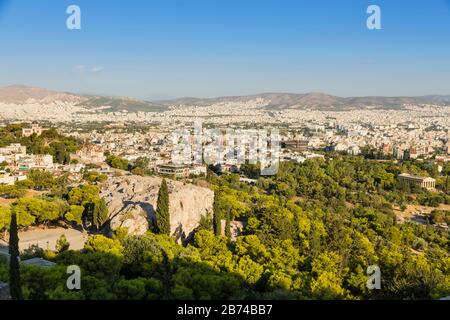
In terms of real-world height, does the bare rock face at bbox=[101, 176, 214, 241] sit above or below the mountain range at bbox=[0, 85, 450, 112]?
below

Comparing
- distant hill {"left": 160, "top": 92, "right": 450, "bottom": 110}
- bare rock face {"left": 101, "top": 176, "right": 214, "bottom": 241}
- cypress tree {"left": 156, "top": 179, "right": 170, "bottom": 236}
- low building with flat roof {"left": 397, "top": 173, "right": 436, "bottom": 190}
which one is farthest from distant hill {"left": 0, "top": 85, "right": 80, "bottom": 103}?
cypress tree {"left": 156, "top": 179, "right": 170, "bottom": 236}

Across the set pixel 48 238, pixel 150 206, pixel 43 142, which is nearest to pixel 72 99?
pixel 43 142

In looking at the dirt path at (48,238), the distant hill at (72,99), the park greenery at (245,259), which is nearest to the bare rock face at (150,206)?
the park greenery at (245,259)

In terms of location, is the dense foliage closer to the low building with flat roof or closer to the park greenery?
the park greenery

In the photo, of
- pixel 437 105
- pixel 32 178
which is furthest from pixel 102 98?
pixel 32 178

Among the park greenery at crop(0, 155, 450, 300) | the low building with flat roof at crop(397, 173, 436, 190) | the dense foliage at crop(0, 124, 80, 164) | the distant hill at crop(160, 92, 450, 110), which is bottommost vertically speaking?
the low building with flat roof at crop(397, 173, 436, 190)

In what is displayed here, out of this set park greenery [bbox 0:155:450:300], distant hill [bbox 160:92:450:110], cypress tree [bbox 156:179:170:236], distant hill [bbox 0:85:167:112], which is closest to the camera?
park greenery [bbox 0:155:450:300]

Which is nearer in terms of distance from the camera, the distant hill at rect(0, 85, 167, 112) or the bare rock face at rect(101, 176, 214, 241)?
the bare rock face at rect(101, 176, 214, 241)
